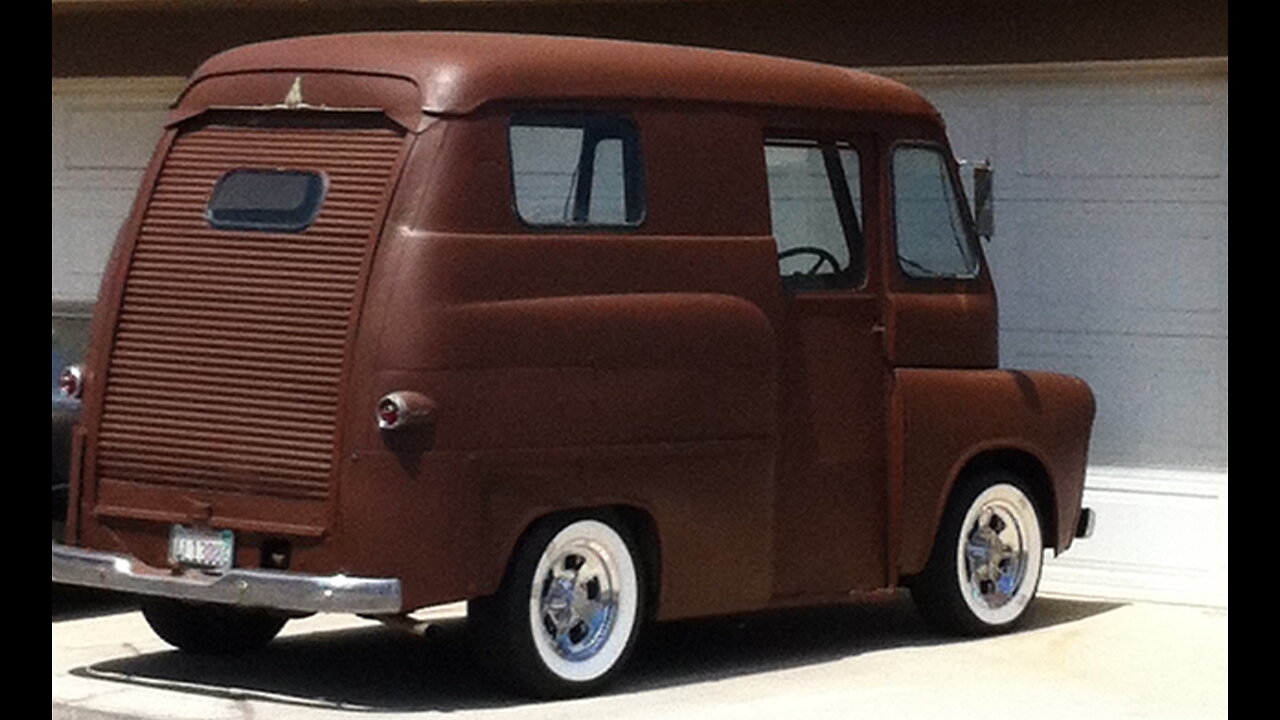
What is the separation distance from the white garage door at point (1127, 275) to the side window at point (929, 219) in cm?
156

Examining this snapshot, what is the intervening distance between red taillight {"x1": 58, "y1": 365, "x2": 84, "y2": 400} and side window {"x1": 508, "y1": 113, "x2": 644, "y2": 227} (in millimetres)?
1907

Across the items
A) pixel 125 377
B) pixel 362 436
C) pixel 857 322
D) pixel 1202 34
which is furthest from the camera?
pixel 1202 34

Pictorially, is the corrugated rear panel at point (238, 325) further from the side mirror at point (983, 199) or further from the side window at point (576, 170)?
the side mirror at point (983, 199)

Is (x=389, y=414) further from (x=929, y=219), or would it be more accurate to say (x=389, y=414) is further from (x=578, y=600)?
(x=929, y=219)

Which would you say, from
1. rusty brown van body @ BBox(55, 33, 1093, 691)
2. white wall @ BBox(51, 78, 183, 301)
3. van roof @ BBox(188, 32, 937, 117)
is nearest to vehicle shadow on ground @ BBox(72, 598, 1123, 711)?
rusty brown van body @ BBox(55, 33, 1093, 691)

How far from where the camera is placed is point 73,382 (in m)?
10.9

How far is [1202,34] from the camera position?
1341 cm

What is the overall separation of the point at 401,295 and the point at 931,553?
3140mm

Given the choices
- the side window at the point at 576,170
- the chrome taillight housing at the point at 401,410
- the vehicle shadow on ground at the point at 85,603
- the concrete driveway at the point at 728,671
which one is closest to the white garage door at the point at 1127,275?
the concrete driveway at the point at 728,671

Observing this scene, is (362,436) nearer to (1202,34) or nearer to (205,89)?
(205,89)

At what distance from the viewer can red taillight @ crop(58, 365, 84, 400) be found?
10906mm

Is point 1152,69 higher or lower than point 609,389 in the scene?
higher

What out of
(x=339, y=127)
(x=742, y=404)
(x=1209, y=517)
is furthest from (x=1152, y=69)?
(x=339, y=127)

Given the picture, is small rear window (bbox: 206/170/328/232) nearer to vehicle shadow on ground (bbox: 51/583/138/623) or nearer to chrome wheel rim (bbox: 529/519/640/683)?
chrome wheel rim (bbox: 529/519/640/683)
